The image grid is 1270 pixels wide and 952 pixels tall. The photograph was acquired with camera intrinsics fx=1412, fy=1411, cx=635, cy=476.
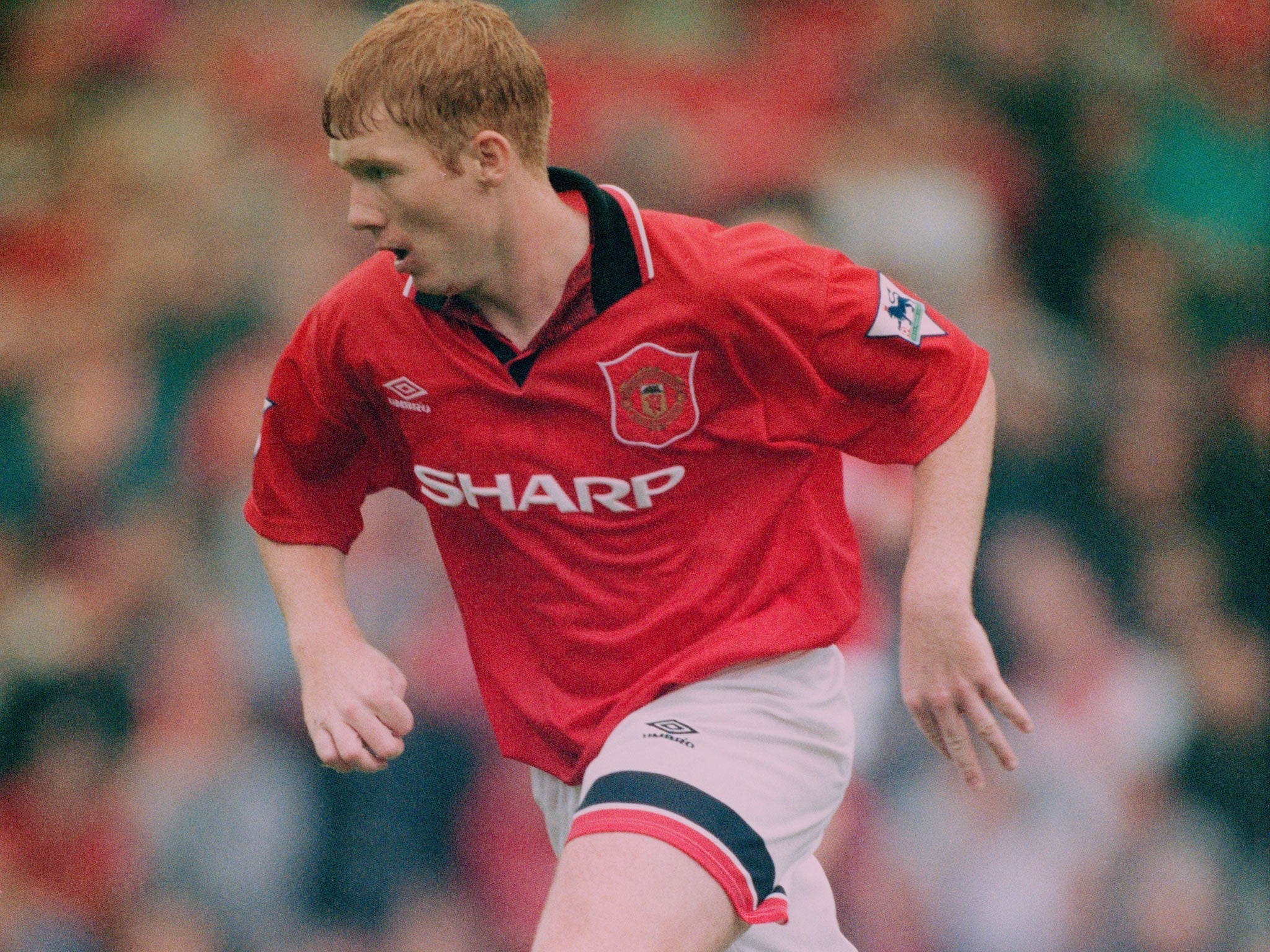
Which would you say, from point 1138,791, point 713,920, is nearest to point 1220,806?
point 1138,791

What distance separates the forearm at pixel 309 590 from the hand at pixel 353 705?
41 mm

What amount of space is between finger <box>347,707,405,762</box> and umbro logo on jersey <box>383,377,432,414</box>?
1.49 feet

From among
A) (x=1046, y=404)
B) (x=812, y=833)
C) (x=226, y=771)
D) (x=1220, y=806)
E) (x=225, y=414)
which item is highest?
(x=812, y=833)

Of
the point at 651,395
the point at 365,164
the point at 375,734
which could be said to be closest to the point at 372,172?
the point at 365,164

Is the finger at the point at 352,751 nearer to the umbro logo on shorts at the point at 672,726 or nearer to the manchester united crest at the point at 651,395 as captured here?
the umbro logo on shorts at the point at 672,726

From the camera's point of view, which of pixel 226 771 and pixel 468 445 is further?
pixel 226 771

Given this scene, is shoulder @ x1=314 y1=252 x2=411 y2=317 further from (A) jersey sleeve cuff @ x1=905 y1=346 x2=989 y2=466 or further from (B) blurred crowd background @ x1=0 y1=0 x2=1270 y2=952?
(B) blurred crowd background @ x1=0 y1=0 x2=1270 y2=952

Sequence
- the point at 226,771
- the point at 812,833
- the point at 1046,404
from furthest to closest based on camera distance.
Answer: the point at 1046,404 → the point at 226,771 → the point at 812,833

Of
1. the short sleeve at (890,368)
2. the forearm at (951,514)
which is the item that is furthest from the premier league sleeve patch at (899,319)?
the forearm at (951,514)

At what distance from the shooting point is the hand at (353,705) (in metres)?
1.94

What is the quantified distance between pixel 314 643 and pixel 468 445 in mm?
385

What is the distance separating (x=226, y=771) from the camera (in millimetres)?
4262

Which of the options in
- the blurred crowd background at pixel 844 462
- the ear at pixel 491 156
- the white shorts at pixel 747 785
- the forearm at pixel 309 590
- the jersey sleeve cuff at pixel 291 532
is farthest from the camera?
the blurred crowd background at pixel 844 462

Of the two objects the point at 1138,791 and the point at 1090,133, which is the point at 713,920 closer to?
the point at 1138,791
